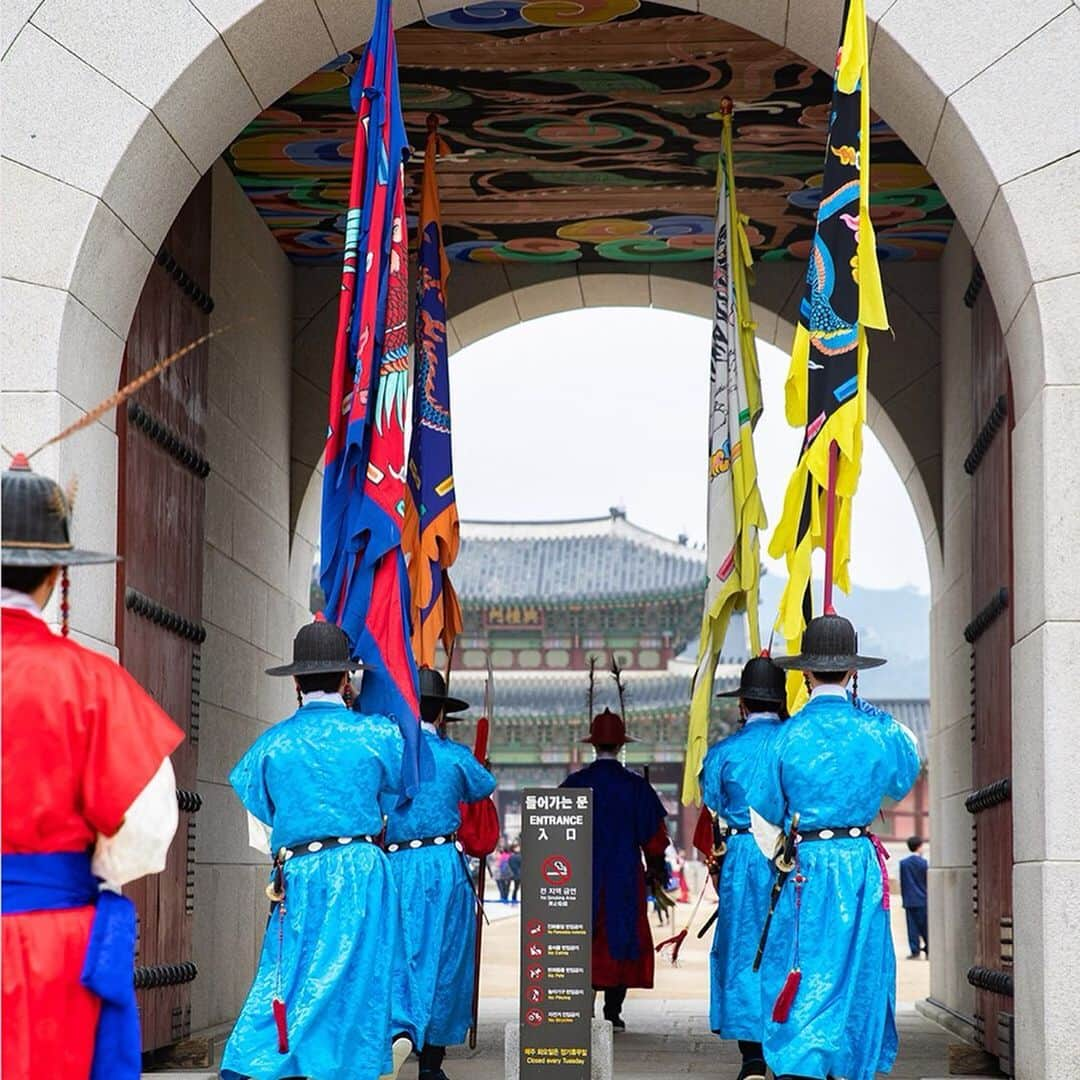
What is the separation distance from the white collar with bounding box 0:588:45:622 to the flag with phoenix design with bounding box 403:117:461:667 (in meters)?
3.77

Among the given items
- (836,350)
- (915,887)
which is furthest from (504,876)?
(836,350)

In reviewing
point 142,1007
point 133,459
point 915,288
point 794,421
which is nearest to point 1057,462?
point 794,421

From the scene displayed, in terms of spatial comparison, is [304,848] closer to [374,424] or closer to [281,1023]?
[281,1023]

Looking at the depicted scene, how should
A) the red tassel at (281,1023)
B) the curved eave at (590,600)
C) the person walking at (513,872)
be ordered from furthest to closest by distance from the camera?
the curved eave at (590,600), the person walking at (513,872), the red tassel at (281,1023)

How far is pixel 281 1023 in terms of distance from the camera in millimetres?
5906

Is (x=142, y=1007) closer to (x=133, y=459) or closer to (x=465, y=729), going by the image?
(x=133, y=459)

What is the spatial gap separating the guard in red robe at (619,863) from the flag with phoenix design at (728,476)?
7.29 feet

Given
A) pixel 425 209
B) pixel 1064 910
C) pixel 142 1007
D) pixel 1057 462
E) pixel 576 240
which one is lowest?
pixel 142 1007

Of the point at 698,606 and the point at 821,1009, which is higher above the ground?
the point at 698,606

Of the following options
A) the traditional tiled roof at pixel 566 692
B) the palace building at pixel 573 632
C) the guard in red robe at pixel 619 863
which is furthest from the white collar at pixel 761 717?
the traditional tiled roof at pixel 566 692

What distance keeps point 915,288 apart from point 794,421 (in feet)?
17.2

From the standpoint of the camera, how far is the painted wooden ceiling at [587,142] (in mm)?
8562

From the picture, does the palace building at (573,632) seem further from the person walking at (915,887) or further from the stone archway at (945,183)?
the stone archway at (945,183)

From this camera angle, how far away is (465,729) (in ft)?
113
